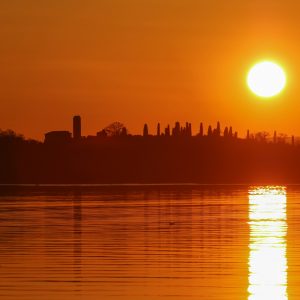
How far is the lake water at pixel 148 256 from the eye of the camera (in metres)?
26.3

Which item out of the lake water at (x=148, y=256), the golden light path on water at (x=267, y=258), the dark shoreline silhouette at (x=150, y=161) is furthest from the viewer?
the dark shoreline silhouette at (x=150, y=161)

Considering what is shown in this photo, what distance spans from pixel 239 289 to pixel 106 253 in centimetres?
764

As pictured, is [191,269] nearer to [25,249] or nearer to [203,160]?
[25,249]

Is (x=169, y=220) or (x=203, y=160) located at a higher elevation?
(x=203, y=160)

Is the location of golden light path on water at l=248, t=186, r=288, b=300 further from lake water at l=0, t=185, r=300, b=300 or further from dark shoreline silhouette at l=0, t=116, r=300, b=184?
dark shoreline silhouette at l=0, t=116, r=300, b=184

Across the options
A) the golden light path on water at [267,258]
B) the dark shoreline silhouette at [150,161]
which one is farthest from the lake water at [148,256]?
the dark shoreline silhouette at [150,161]

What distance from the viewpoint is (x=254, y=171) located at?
171 metres

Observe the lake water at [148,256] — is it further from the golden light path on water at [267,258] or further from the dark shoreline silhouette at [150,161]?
the dark shoreline silhouette at [150,161]

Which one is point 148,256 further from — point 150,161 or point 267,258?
point 150,161

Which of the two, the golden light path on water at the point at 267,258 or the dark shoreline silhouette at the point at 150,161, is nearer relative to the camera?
the golden light path on water at the point at 267,258

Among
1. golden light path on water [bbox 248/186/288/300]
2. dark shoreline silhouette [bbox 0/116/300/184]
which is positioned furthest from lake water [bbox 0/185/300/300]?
dark shoreline silhouette [bbox 0/116/300/184]

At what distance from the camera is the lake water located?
86.2 ft

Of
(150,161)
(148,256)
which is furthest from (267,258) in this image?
(150,161)

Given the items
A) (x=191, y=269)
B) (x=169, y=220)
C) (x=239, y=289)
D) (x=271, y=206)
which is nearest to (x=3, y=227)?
(x=169, y=220)
